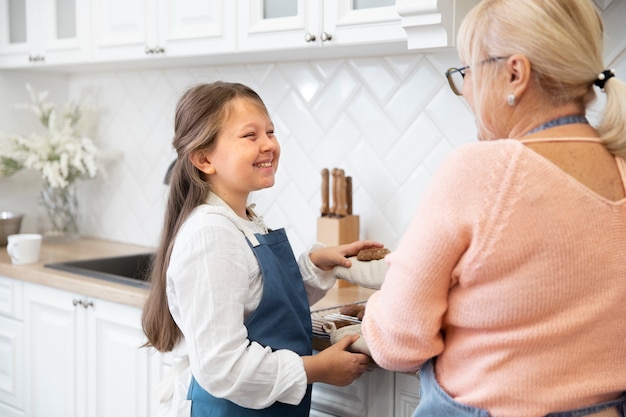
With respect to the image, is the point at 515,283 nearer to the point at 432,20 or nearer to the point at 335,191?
the point at 432,20

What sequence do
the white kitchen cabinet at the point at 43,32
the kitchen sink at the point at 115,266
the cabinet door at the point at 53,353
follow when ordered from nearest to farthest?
the cabinet door at the point at 53,353 → the kitchen sink at the point at 115,266 → the white kitchen cabinet at the point at 43,32

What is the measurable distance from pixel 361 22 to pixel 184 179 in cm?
66

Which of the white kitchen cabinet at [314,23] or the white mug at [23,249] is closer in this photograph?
the white kitchen cabinet at [314,23]

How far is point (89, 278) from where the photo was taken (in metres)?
2.38

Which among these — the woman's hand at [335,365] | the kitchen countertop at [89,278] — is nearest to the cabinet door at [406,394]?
the woman's hand at [335,365]

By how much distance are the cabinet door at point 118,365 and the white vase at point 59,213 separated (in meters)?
0.91

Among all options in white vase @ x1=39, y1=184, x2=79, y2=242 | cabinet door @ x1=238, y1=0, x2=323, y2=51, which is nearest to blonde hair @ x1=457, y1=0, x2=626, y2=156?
cabinet door @ x1=238, y1=0, x2=323, y2=51

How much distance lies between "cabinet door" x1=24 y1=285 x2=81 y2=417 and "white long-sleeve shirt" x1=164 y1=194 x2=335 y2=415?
1101 millimetres

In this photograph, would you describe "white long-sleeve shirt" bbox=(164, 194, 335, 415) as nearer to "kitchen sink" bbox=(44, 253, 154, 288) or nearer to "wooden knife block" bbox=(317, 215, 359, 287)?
"wooden knife block" bbox=(317, 215, 359, 287)

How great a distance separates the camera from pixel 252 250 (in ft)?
4.93

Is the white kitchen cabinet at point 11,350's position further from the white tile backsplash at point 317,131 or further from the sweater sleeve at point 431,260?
the sweater sleeve at point 431,260

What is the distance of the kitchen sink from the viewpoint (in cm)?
255

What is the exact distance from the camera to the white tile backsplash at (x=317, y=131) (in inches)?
86.4

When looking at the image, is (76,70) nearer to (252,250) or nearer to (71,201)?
(71,201)
